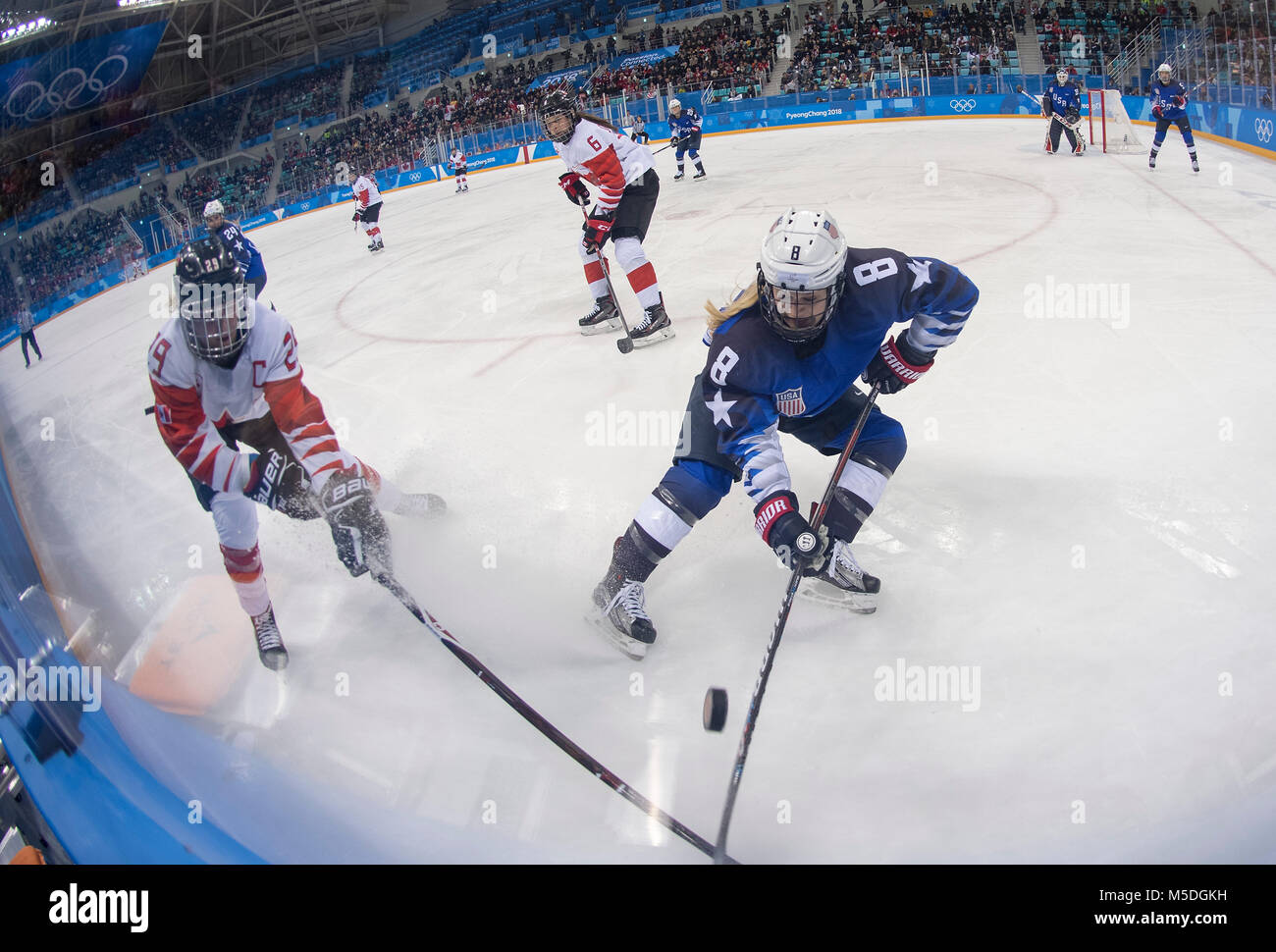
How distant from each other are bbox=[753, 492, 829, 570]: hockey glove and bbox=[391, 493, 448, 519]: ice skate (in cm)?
151

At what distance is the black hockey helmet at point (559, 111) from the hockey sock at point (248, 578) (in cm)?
341

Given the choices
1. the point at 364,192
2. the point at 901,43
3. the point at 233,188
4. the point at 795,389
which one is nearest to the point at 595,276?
the point at 233,188

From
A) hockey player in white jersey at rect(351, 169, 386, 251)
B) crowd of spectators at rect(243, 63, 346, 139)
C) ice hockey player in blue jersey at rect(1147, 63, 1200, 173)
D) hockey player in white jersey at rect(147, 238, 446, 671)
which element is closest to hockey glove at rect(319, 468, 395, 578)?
hockey player in white jersey at rect(147, 238, 446, 671)

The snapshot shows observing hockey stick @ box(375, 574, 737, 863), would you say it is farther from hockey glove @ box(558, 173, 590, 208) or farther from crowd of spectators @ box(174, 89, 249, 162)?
hockey glove @ box(558, 173, 590, 208)

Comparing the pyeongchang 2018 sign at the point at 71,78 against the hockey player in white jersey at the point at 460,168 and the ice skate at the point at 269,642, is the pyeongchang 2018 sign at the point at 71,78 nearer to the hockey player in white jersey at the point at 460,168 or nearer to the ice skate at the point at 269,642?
the ice skate at the point at 269,642

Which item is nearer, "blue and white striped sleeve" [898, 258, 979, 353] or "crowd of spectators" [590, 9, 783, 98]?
"blue and white striped sleeve" [898, 258, 979, 353]

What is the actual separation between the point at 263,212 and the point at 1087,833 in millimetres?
6316

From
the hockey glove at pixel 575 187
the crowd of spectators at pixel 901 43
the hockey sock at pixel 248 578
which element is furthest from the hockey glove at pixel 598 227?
the crowd of spectators at pixel 901 43

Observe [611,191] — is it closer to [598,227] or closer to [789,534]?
[598,227]

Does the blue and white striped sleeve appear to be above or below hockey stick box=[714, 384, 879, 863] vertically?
above

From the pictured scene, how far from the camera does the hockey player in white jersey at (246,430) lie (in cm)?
213

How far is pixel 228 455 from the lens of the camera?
228 cm

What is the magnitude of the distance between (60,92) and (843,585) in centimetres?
289

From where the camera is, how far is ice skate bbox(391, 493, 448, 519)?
124 inches
